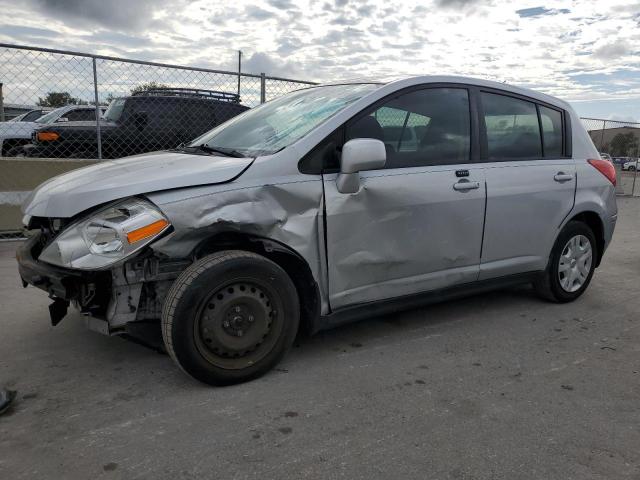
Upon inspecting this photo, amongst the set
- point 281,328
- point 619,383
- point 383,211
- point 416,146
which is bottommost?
point 619,383

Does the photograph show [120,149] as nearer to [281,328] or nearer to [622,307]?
[281,328]

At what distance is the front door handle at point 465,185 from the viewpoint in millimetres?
3637

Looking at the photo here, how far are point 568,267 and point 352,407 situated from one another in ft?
8.86

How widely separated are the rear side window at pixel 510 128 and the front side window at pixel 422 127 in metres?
0.23

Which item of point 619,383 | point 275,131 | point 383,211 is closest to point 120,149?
point 275,131

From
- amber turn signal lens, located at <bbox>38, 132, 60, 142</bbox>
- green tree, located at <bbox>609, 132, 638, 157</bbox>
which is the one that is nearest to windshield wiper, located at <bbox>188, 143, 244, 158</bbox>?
amber turn signal lens, located at <bbox>38, 132, 60, 142</bbox>

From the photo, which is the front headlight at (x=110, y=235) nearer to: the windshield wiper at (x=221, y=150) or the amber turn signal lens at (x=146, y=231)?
the amber turn signal lens at (x=146, y=231)

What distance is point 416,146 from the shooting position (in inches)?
140

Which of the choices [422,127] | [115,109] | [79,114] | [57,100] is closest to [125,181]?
[422,127]

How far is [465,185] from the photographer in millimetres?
3680

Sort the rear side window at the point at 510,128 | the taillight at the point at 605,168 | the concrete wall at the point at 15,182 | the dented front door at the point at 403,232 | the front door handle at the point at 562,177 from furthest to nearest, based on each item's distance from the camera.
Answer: the concrete wall at the point at 15,182
the taillight at the point at 605,168
the front door handle at the point at 562,177
the rear side window at the point at 510,128
the dented front door at the point at 403,232

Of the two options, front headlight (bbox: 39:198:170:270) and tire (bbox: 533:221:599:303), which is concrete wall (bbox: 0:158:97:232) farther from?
tire (bbox: 533:221:599:303)

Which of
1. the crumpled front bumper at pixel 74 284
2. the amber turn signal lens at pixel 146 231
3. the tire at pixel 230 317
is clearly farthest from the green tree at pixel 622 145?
the crumpled front bumper at pixel 74 284

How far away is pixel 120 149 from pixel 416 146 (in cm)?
583
